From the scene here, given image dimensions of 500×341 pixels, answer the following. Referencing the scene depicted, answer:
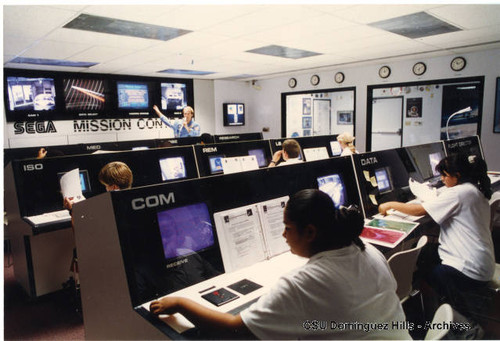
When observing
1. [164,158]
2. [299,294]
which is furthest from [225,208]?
[164,158]

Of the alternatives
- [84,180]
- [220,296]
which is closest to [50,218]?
[84,180]

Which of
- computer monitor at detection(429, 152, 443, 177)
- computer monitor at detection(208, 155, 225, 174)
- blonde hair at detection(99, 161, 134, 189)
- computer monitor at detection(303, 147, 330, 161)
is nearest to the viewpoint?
blonde hair at detection(99, 161, 134, 189)

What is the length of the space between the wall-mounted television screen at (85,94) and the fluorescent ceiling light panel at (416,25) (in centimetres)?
559

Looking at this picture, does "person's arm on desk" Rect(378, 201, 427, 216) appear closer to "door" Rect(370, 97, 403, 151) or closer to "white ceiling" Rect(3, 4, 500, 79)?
"white ceiling" Rect(3, 4, 500, 79)

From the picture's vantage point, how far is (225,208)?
183cm

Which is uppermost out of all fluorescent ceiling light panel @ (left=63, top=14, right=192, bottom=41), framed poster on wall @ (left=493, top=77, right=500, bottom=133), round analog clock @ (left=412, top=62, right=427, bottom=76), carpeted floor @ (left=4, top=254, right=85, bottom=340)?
fluorescent ceiling light panel @ (left=63, top=14, right=192, bottom=41)

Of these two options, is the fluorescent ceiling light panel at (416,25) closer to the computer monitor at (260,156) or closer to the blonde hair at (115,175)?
the computer monitor at (260,156)

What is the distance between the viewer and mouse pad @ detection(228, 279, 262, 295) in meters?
1.51

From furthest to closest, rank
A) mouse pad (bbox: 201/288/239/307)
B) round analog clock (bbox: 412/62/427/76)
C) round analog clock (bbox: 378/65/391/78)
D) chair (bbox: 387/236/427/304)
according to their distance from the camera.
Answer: round analog clock (bbox: 378/65/391/78) < round analog clock (bbox: 412/62/427/76) < chair (bbox: 387/236/427/304) < mouse pad (bbox: 201/288/239/307)

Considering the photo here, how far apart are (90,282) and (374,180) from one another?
2.19 metres

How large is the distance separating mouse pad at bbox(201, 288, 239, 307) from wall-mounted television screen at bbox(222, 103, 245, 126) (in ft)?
25.1

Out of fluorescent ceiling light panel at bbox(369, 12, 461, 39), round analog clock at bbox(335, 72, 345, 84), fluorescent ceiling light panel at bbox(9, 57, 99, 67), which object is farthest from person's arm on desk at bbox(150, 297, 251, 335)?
round analog clock at bbox(335, 72, 345, 84)

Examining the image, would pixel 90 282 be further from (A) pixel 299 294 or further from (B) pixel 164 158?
(B) pixel 164 158

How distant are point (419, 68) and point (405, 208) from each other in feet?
15.1
